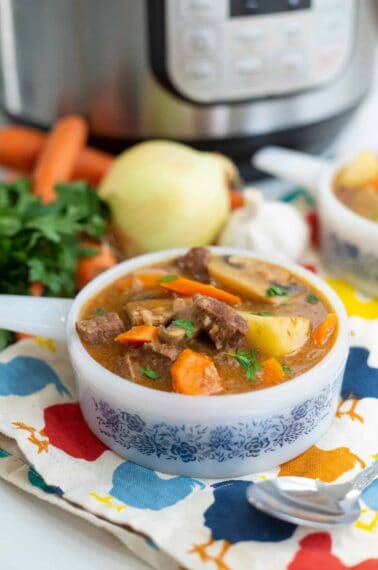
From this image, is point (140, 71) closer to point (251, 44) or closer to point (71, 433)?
point (251, 44)

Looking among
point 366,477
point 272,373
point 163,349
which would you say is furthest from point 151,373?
point 366,477

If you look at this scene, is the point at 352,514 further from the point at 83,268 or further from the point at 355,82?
the point at 355,82

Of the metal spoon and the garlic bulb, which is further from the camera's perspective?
the garlic bulb

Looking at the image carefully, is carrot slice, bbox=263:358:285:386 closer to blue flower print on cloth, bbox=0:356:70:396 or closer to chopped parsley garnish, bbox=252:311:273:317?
chopped parsley garnish, bbox=252:311:273:317

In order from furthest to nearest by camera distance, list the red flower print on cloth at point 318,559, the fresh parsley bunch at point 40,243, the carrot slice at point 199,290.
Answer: the fresh parsley bunch at point 40,243
the carrot slice at point 199,290
the red flower print on cloth at point 318,559

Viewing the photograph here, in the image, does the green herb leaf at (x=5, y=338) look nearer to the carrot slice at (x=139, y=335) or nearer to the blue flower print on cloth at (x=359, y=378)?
the carrot slice at (x=139, y=335)

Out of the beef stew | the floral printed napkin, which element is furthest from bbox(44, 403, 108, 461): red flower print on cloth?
the beef stew

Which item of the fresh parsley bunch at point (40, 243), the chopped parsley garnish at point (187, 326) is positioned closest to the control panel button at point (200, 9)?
the fresh parsley bunch at point (40, 243)
